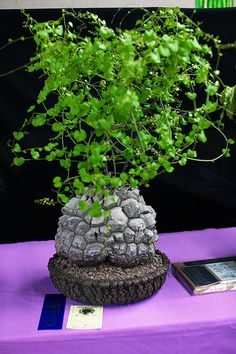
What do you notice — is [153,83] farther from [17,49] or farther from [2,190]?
[2,190]

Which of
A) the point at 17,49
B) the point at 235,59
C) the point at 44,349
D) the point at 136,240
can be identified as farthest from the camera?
the point at 235,59

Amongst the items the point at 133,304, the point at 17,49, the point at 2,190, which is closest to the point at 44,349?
the point at 133,304

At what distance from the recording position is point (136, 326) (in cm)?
115

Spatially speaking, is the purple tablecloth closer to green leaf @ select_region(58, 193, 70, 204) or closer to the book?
the book

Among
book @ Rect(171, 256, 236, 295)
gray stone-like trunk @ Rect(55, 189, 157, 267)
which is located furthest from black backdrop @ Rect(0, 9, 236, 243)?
gray stone-like trunk @ Rect(55, 189, 157, 267)

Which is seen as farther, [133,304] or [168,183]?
[168,183]

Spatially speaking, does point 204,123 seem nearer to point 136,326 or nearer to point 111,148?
point 111,148

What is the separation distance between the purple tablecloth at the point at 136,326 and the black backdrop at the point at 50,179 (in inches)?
20.4

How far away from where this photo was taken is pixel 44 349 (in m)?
1.12

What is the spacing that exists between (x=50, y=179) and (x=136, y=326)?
0.86 metres

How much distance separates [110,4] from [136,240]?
115 cm

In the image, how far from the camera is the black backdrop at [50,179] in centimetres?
176

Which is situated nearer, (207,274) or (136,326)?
(136,326)

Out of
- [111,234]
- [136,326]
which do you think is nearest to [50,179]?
[111,234]
